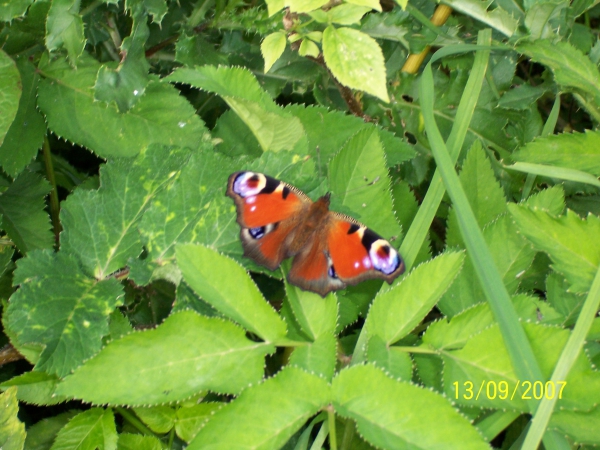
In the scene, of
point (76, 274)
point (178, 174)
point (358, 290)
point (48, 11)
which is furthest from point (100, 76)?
point (358, 290)

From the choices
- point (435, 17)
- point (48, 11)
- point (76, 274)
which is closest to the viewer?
point (76, 274)

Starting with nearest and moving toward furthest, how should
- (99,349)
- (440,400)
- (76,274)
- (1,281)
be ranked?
(440,400) → (99,349) → (76,274) → (1,281)

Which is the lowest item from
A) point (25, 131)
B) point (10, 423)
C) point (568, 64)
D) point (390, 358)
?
point (10, 423)

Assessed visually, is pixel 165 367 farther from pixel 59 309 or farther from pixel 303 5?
pixel 303 5

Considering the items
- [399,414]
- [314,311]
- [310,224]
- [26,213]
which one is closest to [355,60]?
[310,224]

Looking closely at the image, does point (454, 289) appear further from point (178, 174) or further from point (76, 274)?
point (76, 274)

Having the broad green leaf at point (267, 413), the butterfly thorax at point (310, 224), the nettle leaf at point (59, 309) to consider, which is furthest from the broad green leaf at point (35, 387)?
the butterfly thorax at point (310, 224)
